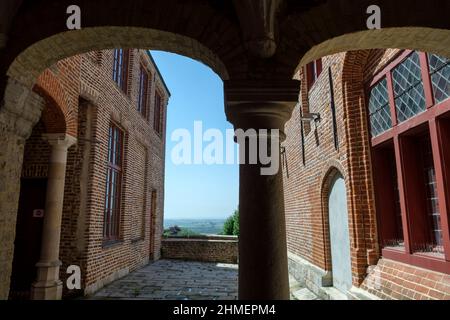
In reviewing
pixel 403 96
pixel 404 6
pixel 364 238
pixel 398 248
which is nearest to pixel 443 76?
pixel 403 96

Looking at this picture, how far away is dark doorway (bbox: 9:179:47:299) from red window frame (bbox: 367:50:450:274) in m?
6.47

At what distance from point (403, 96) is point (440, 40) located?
5.14ft

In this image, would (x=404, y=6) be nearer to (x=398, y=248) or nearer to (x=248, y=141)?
(x=248, y=141)

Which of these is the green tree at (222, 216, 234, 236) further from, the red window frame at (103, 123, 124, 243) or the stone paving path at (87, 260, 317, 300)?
the red window frame at (103, 123, 124, 243)

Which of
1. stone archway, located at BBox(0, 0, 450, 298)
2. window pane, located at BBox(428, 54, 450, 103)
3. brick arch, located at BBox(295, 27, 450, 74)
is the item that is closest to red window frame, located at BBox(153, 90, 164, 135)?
stone archway, located at BBox(0, 0, 450, 298)

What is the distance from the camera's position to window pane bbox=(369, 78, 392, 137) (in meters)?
4.66

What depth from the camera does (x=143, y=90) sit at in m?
12.4

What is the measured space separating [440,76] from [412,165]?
46.1 inches

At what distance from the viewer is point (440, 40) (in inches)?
107

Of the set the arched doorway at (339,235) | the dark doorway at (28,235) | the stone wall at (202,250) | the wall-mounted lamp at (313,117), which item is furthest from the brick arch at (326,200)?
the stone wall at (202,250)

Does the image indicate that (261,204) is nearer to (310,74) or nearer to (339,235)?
(339,235)

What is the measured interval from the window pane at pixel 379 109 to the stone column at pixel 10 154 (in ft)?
14.3

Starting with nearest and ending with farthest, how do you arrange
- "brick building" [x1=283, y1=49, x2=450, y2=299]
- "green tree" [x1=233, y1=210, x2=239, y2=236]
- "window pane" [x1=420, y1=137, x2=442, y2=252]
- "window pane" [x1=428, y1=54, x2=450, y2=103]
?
1. "window pane" [x1=428, y1=54, x2=450, y2=103]
2. "brick building" [x1=283, y1=49, x2=450, y2=299]
3. "window pane" [x1=420, y1=137, x2=442, y2=252]
4. "green tree" [x1=233, y1=210, x2=239, y2=236]
